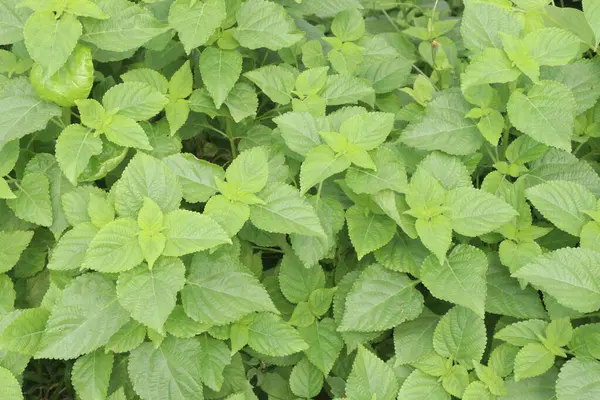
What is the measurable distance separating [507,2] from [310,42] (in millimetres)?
671

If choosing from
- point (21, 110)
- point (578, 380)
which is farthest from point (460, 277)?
point (21, 110)

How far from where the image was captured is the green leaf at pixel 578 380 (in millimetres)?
1429

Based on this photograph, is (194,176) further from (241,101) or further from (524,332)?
(524,332)

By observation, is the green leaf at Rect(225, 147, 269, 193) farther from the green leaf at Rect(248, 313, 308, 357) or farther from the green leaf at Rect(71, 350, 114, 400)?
the green leaf at Rect(71, 350, 114, 400)

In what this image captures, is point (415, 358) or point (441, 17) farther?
point (441, 17)

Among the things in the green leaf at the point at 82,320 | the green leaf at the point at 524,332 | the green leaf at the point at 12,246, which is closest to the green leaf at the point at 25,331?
the green leaf at the point at 82,320

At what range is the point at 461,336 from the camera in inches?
63.4

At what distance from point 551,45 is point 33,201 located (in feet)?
5.13

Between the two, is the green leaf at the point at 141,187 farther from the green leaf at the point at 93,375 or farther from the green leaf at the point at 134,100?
the green leaf at the point at 93,375

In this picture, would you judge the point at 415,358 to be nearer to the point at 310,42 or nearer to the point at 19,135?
the point at 310,42

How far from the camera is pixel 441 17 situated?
9.16ft

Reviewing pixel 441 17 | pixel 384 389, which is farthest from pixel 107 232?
pixel 441 17

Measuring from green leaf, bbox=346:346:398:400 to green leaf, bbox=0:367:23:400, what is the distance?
857 millimetres

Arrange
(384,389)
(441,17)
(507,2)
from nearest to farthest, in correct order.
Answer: (384,389), (507,2), (441,17)
